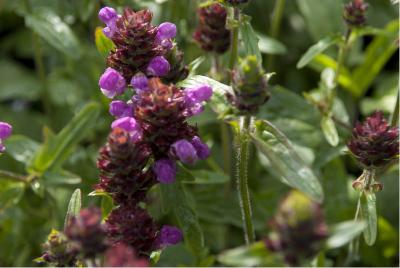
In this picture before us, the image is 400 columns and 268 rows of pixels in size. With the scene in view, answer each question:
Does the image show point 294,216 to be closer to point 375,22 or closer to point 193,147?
point 193,147

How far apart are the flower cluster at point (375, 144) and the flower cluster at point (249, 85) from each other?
62 cm

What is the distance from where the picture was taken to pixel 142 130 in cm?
225

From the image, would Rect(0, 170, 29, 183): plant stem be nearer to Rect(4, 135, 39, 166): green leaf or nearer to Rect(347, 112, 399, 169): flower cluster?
Rect(4, 135, 39, 166): green leaf

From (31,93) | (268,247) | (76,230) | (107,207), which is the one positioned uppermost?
(31,93)

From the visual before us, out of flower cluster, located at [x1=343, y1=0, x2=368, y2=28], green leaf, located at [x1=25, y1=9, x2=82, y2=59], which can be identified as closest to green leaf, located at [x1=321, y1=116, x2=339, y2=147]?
flower cluster, located at [x1=343, y1=0, x2=368, y2=28]

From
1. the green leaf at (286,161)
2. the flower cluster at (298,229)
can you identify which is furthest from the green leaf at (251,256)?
the green leaf at (286,161)

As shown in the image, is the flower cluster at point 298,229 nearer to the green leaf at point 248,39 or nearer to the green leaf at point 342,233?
the green leaf at point 342,233

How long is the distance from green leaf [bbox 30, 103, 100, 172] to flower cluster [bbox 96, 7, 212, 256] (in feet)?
2.56

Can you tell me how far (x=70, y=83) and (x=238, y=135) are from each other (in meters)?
2.56

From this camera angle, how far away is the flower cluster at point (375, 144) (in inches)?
98.3

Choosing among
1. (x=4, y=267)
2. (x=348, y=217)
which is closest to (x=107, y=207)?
(x=4, y=267)

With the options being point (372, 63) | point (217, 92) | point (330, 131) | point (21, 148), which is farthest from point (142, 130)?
point (372, 63)

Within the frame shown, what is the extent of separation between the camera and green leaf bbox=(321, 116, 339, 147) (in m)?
3.17

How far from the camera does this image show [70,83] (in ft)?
15.2
